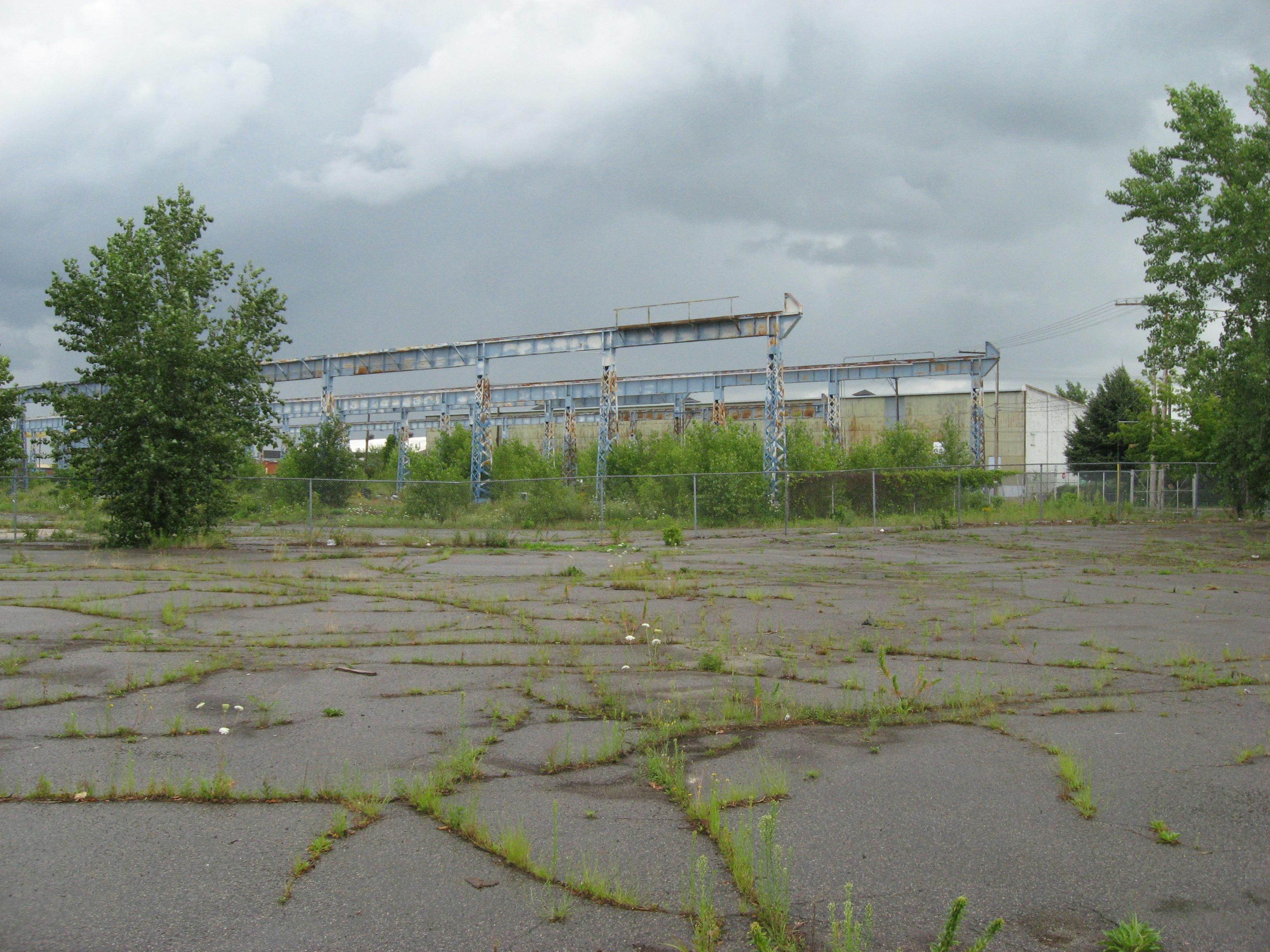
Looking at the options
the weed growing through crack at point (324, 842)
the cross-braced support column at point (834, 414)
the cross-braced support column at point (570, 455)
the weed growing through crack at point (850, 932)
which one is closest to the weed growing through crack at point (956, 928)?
the weed growing through crack at point (850, 932)

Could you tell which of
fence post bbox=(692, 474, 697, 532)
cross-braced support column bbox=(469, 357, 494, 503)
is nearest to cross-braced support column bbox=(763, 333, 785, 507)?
fence post bbox=(692, 474, 697, 532)

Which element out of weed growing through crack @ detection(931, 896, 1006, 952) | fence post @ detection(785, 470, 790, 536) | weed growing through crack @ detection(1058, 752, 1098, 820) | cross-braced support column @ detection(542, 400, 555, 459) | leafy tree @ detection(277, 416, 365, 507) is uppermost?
cross-braced support column @ detection(542, 400, 555, 459)

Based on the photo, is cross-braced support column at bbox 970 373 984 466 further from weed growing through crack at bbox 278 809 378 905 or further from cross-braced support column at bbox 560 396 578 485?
weed growing through crack at bbox 278 809 378 905

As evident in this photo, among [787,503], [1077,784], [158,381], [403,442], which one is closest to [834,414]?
[787,503]

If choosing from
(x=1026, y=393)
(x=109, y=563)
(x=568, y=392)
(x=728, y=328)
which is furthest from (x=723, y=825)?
(x=1026, y=393)

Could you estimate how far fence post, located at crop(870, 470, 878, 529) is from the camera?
2941cm

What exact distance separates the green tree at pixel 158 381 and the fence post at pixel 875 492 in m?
17.7

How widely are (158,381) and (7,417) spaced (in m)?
7.10

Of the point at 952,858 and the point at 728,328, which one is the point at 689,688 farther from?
the point at 728,328

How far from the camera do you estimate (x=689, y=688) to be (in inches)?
270

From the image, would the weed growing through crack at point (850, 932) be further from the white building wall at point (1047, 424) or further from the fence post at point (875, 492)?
the white building wall at point (1047, 424)

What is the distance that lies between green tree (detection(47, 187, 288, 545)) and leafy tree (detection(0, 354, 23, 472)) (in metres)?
3.80

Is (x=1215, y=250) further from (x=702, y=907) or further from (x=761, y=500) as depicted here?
(x=702, y=907)

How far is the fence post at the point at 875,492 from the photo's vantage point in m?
29.4
